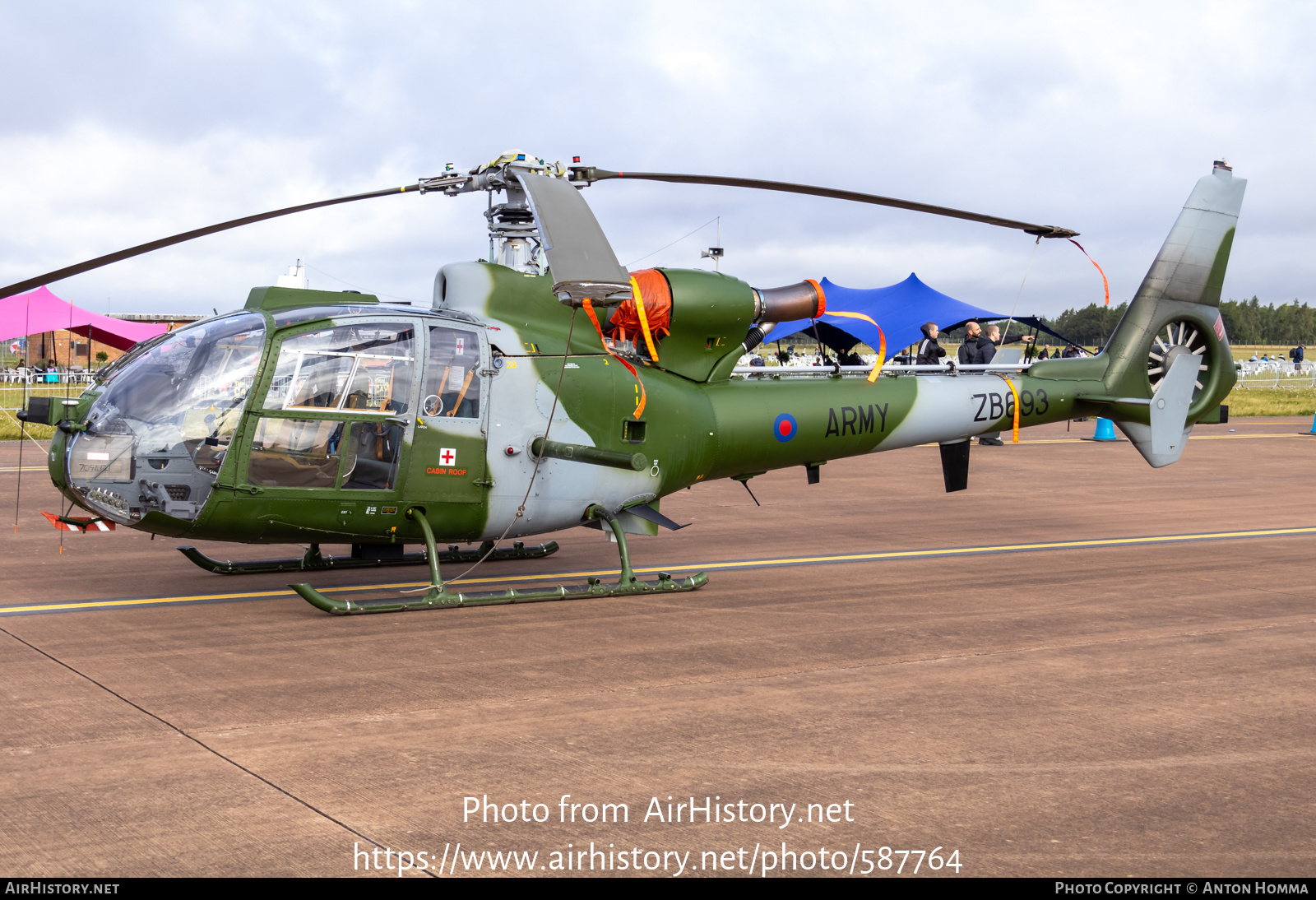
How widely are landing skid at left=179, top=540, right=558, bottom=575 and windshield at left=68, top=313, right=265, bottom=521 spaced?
1815 mm

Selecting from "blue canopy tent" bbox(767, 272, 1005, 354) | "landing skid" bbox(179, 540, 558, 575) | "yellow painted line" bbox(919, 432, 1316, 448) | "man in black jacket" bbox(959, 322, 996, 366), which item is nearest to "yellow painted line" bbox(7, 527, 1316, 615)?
"landing skid" bbox(179, 540, 558, 575)

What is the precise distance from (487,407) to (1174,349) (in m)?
8.30

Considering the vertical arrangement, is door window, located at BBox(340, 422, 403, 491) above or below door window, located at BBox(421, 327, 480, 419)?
below

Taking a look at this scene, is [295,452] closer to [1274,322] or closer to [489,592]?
[489,592]

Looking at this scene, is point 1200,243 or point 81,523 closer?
point 81,523

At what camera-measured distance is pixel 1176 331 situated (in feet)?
42.5

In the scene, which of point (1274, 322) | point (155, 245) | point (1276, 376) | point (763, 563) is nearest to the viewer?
point (155, 245)

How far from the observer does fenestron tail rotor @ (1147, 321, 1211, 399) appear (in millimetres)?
12828

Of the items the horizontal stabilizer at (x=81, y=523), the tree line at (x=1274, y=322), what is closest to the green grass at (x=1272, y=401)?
the horizontal stabilizer at (x=81, y=523)

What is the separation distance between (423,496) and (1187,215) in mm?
9330

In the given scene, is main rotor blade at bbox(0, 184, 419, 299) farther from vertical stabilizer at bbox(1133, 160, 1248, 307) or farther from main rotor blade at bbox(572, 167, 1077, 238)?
vertical stabilizer at bbox(1133, 160, 1248, 307)

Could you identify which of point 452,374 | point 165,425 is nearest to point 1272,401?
point 452,374
